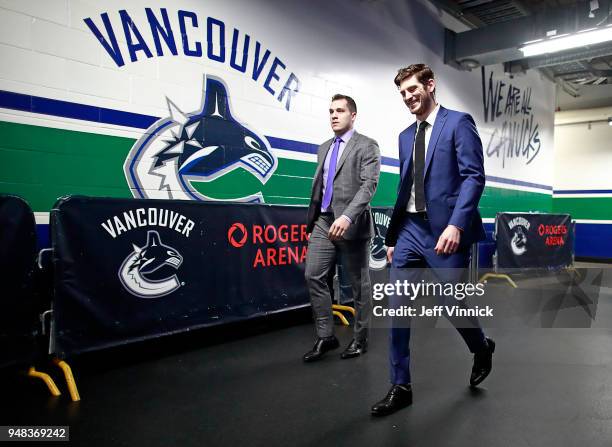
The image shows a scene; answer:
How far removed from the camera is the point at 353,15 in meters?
4.46

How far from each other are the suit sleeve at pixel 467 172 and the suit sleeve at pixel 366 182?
0.67 m

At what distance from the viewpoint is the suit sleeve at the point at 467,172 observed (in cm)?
177

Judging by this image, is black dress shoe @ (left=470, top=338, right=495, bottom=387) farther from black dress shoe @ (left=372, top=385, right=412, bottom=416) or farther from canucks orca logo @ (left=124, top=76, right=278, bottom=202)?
canucks orca logo @ (left=124, top=76, right=278, bottom=202)

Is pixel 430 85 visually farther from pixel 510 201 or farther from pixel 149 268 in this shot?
pixel 510 201

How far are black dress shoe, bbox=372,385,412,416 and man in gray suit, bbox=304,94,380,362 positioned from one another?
70 cm

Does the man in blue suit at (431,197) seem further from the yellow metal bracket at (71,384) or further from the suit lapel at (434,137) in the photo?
the yellow metal bracket at (71,384)

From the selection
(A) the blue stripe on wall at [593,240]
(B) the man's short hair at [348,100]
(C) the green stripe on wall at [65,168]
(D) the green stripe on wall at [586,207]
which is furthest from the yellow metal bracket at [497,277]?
(A) the blue stripe on wall at [593,240]

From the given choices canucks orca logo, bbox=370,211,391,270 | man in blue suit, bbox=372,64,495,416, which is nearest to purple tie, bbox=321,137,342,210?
man in blue suit, bbox=372,64,495,416

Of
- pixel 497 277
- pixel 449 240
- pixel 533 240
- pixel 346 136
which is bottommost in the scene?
pixel 497 277

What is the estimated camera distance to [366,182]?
2488mm

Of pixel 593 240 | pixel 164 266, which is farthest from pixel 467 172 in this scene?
pixel 593 240

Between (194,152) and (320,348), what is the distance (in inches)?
66.0

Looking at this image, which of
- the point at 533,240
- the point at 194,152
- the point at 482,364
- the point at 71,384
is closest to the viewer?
the point at 71,384

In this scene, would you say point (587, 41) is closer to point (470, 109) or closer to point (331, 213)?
point (470, 109)
